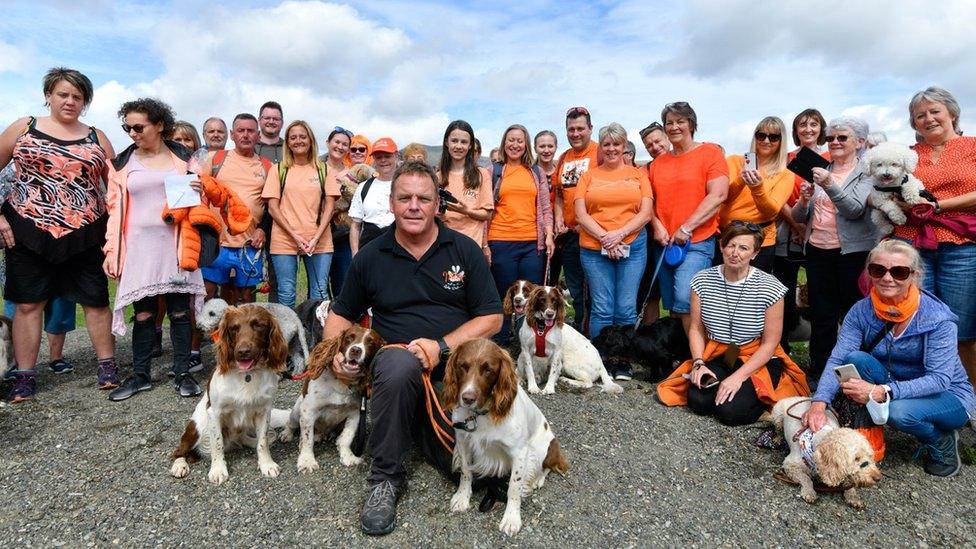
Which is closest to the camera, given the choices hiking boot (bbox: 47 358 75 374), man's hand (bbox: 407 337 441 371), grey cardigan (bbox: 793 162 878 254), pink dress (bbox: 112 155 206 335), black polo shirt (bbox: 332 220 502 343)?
man's hand (bbox: 407 337 441 371)

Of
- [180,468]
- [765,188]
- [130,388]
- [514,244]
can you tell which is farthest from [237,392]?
[765,188]

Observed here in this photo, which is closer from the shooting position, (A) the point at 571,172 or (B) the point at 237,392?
(B) the point at 237,392

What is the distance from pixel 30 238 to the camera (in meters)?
4.63

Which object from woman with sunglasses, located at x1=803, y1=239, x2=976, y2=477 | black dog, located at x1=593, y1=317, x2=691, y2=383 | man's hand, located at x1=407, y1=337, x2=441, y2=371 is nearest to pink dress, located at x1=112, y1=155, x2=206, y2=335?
man's hand, located at x1=407, y1=337, x2=441, y2=371

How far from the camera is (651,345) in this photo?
564 centimetres

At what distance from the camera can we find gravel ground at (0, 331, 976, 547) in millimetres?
3053

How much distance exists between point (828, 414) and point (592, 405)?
76.9 inches

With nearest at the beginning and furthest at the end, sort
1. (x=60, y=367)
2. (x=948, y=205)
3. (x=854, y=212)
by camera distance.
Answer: (x=948, y=205) < (x=854, y=212) < (x=60, y=367)

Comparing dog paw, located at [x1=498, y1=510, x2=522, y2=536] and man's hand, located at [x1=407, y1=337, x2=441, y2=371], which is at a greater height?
man's hand, located at [x1=407, y1=337, x2=441, y2=371]

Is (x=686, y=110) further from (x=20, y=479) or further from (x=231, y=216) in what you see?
(x=20, y=479)

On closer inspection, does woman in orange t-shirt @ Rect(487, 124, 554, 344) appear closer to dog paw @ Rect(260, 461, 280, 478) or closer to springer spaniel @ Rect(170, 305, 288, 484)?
springer spaniel @ Rect(170, 305, 288, 484)

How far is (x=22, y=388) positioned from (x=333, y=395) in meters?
3.38

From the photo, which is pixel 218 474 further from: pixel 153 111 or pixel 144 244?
pixel 153 111

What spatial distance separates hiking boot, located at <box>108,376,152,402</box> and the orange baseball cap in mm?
3270
